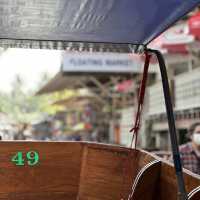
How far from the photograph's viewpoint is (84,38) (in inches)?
153

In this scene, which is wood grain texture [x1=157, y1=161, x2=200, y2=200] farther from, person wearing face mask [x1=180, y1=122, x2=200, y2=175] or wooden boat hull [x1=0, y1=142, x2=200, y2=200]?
person wearing face mask [x1=180, y1=122, x2=200, y2=175]

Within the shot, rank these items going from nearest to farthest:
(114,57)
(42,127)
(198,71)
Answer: (198,71), (114,57), (42,127)

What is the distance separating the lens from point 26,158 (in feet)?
14.1

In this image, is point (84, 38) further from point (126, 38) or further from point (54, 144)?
point (54, 144)

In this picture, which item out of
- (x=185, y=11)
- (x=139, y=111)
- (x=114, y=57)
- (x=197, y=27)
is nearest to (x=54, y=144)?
(x=139, y=111)

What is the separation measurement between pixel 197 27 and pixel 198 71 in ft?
9.56

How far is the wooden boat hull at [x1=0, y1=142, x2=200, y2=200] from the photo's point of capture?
4137 mm

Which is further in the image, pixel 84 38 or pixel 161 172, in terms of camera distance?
pixel 84 38

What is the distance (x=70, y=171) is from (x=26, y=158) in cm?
41

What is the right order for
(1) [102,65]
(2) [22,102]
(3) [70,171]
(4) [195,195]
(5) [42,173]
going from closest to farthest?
(4) [195,195], (5) [42,173], (3) [70,171], (1) [102,65], (2) [22,102]

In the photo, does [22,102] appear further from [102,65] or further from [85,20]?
[85,20]

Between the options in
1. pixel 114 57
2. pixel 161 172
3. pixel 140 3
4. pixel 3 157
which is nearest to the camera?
pixel 140 3

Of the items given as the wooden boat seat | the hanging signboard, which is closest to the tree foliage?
the hanging signboard

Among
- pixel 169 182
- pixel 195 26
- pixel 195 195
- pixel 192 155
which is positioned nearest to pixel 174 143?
pixel 195 195
